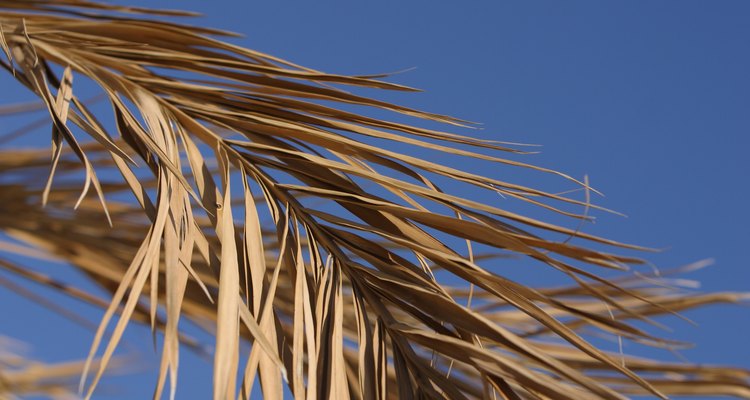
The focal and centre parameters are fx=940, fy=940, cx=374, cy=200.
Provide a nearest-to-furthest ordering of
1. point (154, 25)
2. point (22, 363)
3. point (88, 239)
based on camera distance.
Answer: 1. point (154, 25)
2. point (88, 239)
3. point (22, 363)

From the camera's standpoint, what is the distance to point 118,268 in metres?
1.14

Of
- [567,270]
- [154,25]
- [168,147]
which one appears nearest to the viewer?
[567,270]

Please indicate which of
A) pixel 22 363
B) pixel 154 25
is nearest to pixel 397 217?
pixel 154 25

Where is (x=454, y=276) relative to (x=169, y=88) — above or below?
Result: below

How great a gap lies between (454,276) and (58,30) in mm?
429

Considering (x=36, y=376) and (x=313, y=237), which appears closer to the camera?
(x=313, y=237)

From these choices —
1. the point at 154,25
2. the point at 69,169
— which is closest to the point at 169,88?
the point at 154,25

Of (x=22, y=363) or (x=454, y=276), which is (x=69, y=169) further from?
(x=454, y=276)

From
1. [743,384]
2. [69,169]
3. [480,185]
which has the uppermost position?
[69,169]

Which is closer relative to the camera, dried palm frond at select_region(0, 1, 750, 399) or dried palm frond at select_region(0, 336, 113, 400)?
dried palm frond at select_region(0, 1, 750, 399)

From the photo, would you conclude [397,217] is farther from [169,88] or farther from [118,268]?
[118,268]

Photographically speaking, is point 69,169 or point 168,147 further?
point 69,169

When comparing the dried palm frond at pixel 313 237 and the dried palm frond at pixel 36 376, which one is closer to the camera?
the dried palm frond at pixel 313 237

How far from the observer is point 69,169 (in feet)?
3.93
